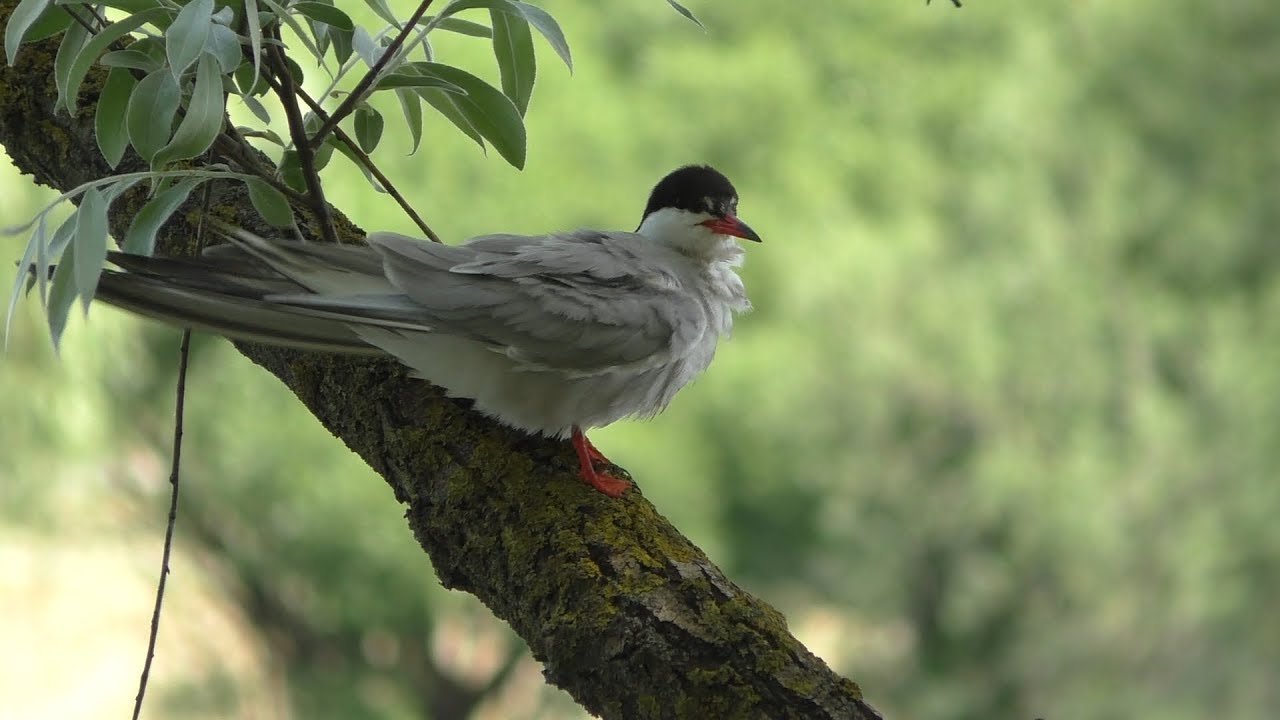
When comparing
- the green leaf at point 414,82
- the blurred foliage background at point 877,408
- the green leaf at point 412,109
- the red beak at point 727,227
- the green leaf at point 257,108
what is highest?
the blurred foliage background at point 877,408

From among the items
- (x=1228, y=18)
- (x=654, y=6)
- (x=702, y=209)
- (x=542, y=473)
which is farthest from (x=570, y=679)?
(x=1228, y=18)

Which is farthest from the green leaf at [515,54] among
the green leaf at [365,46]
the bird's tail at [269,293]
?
the bird's tail at [269,293]

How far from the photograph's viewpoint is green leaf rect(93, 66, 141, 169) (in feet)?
4.14

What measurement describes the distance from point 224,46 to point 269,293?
0.26 meters

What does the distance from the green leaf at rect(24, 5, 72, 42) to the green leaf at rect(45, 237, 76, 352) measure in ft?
1.05

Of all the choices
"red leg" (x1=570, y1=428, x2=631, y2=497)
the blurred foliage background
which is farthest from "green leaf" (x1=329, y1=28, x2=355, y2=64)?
the blurred foliage background

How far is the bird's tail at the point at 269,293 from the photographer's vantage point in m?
1.23

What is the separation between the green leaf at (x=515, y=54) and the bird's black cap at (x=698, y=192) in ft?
1.60

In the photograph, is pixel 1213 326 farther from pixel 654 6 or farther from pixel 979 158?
pixel 654 6

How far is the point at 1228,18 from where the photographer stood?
582 centimetres

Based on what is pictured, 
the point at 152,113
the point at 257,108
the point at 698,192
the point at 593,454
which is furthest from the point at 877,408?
the point at 152,113

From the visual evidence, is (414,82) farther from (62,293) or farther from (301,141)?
(62,293)

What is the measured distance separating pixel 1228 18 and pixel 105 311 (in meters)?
4.90

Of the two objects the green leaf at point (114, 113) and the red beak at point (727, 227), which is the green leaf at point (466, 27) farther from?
the red beak at point (727, 227)
